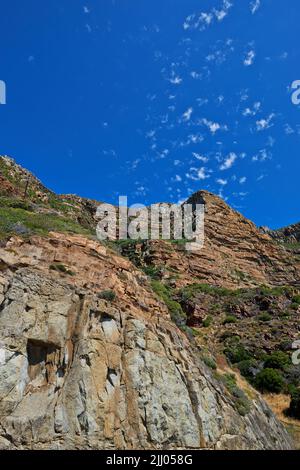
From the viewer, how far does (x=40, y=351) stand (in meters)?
11.9

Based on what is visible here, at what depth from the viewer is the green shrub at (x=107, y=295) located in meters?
14.7

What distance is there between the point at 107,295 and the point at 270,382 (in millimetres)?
19022

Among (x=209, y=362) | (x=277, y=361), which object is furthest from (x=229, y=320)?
(x=209, y=362)

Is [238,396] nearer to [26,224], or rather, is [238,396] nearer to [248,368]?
[26,224]

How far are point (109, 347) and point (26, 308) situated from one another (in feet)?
9.68

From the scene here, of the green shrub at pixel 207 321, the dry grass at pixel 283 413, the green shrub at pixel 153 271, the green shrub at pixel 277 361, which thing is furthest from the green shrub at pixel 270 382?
the green shrub at pixel 153 271

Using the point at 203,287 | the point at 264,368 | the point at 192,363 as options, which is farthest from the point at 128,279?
the point at 203,287

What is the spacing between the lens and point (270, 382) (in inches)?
1117

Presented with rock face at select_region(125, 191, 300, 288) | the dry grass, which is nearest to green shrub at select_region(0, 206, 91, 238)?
the dry grass

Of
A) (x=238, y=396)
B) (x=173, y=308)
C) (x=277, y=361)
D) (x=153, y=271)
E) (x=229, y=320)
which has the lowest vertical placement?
(x=238, y=396)

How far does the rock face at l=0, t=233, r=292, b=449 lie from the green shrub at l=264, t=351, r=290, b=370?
565 inches

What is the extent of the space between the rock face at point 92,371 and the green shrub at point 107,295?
11cm

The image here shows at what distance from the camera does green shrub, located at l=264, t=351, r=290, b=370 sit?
3033 centimetres

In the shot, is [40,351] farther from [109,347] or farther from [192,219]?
[192,219]
